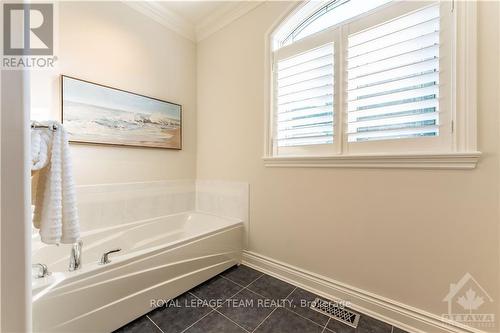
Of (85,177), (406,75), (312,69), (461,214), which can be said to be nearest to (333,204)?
(461,214)

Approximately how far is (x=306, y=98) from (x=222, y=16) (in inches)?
57.6

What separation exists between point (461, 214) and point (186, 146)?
2.57 m

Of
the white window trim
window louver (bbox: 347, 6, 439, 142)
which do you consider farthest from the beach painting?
the white window trim

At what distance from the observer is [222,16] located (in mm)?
2402

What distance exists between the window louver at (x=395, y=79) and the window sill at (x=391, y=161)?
0.16m

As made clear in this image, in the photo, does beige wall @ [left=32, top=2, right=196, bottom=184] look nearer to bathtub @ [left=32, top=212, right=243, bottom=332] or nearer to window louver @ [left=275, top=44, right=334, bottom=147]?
bathtub @ [left=32, top=212, right=243, bottom=332]

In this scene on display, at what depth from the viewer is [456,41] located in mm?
1228

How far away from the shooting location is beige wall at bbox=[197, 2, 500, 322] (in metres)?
1.17

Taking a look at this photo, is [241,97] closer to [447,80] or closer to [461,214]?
[447,80]

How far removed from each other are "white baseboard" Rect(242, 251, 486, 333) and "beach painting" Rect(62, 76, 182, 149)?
1.78m

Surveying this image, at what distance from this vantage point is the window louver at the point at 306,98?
1760 millimetres

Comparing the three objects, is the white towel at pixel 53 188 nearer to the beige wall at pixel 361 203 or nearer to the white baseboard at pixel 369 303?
the beige wall at pixel 361 203

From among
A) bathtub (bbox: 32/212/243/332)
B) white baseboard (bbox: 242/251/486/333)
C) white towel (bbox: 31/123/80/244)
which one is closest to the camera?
white towel (bbox: 31/123/80/244)

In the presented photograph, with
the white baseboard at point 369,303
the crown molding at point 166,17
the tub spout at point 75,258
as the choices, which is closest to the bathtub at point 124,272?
the tub spout at point 75,258
